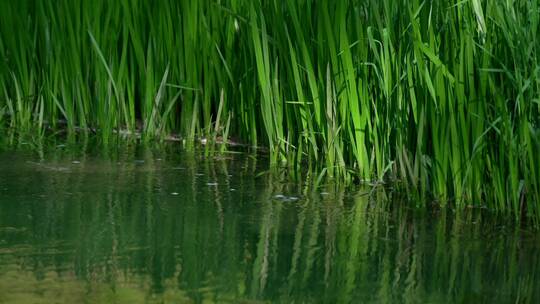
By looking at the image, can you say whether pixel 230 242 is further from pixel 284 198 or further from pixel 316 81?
pixel 316 81

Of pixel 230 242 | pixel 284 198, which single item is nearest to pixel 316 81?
pixel 284 198

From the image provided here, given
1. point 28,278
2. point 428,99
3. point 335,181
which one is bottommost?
point 28,278

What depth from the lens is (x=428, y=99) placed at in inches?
143

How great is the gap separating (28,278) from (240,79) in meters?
1.85

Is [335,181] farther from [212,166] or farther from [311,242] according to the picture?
[311,242]

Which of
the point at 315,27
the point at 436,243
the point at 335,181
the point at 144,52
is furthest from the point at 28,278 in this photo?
the point at 144,52

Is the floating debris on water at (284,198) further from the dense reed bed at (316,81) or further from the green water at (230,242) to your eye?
the dense reed bed at (316,81)

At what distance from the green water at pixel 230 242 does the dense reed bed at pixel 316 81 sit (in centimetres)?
18

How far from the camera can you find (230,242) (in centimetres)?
314

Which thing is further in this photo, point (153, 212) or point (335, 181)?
point (335, 181)

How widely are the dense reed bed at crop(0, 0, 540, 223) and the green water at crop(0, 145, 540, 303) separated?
18 centimetres

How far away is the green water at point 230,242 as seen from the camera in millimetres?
2738

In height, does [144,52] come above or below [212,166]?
above

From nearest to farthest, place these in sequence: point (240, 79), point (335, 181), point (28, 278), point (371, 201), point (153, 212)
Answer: point (28, 278) → point (153, 212) → point (371, 201) → point (335, 181) → point (240, 79)
